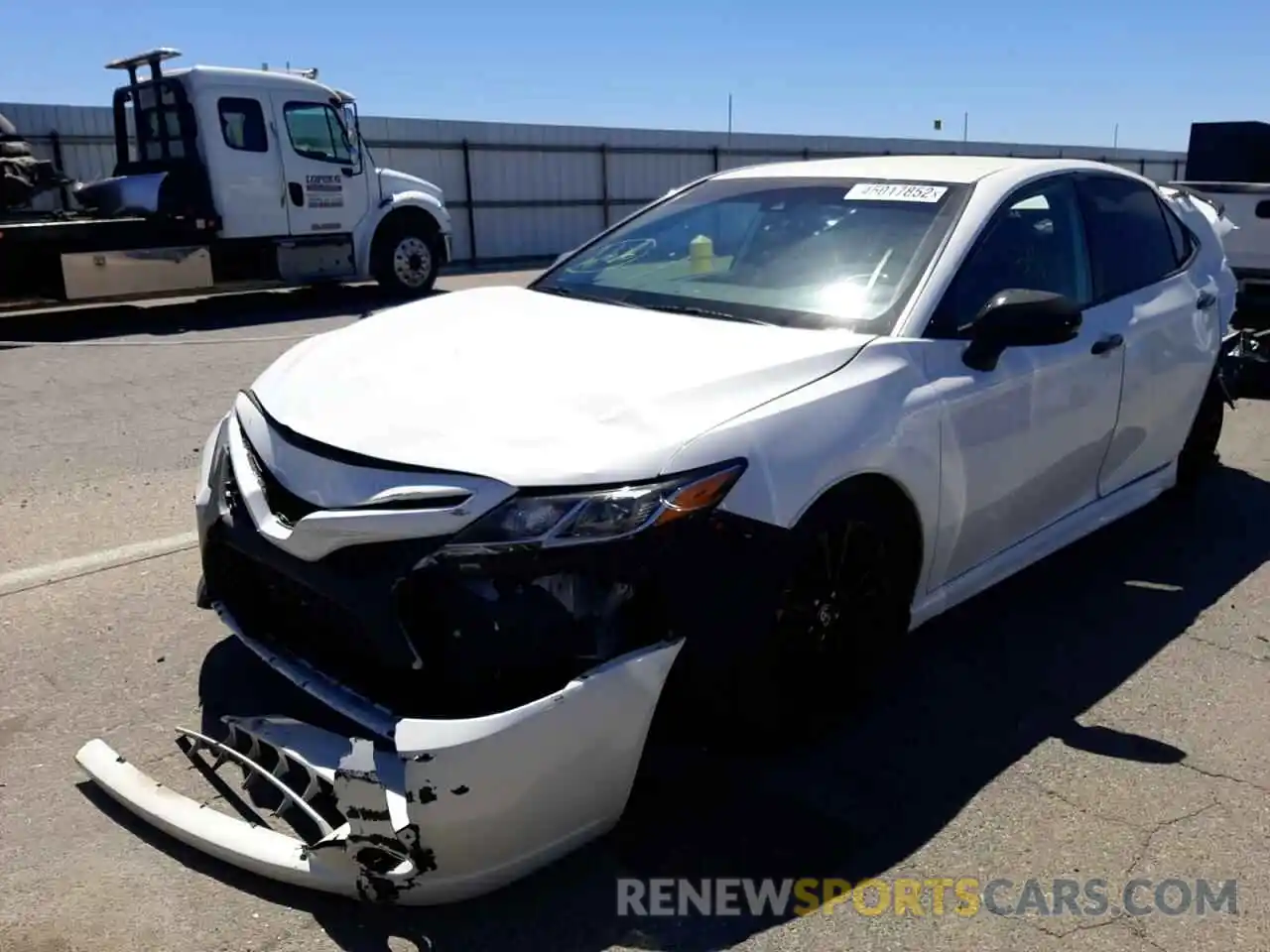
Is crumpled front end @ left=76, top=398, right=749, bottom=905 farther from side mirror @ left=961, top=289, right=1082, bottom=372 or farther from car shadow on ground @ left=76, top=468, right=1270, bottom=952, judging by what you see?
side mirror @ left=961, top=289, right=1082, bottom=372

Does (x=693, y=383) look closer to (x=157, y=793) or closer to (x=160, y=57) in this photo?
(x=157, y=793)

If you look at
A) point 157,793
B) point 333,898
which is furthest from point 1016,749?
point 157,793

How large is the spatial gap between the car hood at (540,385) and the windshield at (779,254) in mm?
194

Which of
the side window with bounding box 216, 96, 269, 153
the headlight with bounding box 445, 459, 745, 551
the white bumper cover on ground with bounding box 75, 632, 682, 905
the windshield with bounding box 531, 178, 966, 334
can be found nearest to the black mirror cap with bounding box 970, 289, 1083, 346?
the windshield with bounding box 531, 178, 966, 334

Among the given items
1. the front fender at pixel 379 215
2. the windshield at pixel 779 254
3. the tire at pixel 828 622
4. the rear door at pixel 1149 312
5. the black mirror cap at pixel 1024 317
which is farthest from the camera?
the front fender at pixel 379 215

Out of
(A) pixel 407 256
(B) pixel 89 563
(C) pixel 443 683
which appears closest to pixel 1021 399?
(C) pixel 443 683

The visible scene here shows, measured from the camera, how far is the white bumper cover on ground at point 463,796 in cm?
225

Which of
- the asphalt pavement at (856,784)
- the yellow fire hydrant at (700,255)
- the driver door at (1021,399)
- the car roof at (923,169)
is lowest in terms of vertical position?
the asphalt pavement at (856,784)

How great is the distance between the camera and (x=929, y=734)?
10.7ft

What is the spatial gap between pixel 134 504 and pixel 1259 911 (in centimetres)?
475

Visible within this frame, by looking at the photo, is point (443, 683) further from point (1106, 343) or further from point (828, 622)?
point (1106, 343)

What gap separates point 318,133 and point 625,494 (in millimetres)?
12668

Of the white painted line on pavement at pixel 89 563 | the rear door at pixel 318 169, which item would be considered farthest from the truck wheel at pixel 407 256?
the white painted line on pavement at pixel 89 563

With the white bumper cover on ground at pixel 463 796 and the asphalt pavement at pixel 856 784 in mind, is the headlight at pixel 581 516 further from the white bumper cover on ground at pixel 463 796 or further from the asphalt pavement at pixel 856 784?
the asphalt pavement at pixel 856 784
